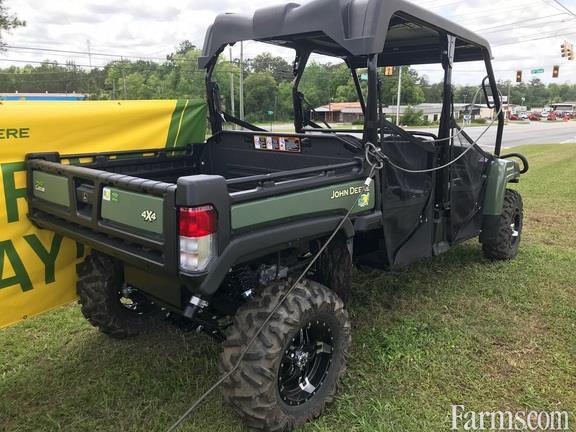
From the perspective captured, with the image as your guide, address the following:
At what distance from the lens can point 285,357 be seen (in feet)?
8.77

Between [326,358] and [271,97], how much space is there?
10.7ft

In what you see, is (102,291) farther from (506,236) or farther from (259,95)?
(506,236)

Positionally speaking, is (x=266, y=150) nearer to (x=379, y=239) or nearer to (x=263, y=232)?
(x=379, y=239)

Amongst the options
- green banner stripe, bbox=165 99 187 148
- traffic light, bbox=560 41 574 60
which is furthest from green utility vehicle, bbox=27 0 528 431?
traffic light, bbox=560 41 574 60

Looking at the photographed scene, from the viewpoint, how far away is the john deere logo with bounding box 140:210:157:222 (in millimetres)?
2275

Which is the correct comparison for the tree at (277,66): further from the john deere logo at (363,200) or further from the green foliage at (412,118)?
the john deere logo at (363,200)

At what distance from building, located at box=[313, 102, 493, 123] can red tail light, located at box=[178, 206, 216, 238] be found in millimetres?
1843

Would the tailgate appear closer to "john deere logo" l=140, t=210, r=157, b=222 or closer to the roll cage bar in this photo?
"john deere logo" l=140, t=210, r=157, b=222

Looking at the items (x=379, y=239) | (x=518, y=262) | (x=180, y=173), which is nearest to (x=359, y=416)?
(x=379, y=239)

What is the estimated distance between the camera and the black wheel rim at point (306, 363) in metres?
2.71

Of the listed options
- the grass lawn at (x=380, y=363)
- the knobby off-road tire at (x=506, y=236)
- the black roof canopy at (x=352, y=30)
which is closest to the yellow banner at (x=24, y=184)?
the grass lawn at (x=380, y=363)

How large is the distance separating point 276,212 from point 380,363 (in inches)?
56.4

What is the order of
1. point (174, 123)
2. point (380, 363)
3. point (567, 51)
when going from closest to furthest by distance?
point (380, 363) → point (174, 123) → point (567, 51)

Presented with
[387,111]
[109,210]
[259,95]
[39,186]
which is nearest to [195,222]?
[109,210]
